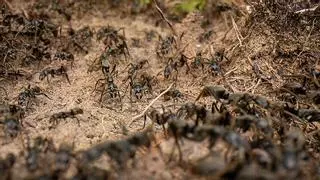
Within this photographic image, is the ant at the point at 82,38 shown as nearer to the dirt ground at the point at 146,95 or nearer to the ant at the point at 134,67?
the dirt ground at the point at 146,95

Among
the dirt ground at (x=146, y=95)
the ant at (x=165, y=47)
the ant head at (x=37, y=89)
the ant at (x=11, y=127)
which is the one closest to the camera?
the dirt ground at (x=146, y=95)

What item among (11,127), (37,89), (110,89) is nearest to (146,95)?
(110,89)

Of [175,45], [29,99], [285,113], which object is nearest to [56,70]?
[29,99]

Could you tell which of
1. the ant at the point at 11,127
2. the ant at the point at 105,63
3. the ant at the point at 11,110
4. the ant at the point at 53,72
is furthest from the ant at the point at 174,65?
the ant at the point at 11,127

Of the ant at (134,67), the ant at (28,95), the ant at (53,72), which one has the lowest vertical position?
the ant at (28,95)

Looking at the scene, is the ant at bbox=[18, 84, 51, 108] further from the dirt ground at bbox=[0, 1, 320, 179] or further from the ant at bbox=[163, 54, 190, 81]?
the ant at bbox=[163, 54, 190, 81]

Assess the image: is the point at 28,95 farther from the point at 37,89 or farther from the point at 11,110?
the point at 11,110
